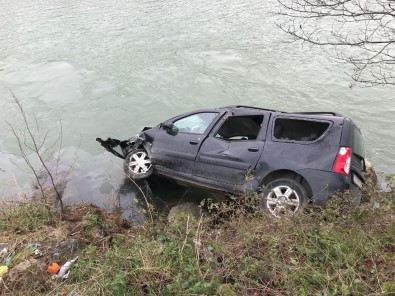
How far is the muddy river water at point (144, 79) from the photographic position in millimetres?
11891

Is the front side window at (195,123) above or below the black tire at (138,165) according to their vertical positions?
above

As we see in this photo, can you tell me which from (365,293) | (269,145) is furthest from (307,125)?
(365,293)

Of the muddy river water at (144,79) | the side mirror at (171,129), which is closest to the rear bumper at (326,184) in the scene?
the side mirror at (171,129)

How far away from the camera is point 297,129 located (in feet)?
25.2

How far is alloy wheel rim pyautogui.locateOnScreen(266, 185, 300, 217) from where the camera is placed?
6.17 m

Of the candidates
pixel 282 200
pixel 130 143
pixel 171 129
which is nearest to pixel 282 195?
pixel 282 200

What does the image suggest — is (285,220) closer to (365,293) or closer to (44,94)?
(365,293)

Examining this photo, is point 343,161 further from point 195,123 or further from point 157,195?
point 157,195

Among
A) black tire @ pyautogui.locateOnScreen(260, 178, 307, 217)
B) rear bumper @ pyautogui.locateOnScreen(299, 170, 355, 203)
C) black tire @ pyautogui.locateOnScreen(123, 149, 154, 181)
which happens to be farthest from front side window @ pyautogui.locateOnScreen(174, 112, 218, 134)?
rear bumper @ pyautogui.locateOnScreen(299, 170, 355, 203)

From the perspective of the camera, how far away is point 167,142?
28.1 feet

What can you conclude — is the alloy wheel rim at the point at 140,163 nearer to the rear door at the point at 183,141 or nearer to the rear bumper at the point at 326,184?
the rear door at the point at 183,141

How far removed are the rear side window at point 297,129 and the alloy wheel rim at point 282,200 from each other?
0.95 m

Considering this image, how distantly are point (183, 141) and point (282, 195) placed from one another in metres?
2.44

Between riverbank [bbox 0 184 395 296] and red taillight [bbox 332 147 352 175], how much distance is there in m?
0.50
